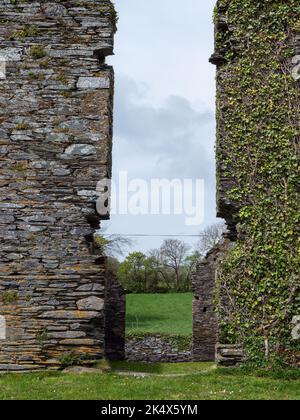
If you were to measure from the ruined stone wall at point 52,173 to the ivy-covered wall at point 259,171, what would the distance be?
1.80 meters

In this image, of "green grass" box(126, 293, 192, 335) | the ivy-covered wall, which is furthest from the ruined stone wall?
"green grass" box(126, 293, 192, 335)

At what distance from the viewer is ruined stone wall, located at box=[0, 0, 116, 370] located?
26.2 feet

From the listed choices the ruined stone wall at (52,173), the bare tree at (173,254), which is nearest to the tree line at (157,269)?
the bare tree at (173,254)

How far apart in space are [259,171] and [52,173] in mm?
3038

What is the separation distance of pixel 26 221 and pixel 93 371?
2308 millimetres

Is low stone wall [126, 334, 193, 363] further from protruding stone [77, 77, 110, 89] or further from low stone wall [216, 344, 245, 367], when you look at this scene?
protruding stone [77, 77, 110, 89]

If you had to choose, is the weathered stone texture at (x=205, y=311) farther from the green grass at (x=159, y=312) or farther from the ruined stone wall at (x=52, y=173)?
the ruined stone wall at (x=52, y=173)

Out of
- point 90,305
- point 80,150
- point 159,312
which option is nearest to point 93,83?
point 80,150

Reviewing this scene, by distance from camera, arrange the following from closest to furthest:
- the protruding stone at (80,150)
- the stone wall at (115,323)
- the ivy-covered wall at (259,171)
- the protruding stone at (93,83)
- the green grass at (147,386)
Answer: the green grass at (147,386) < the ivy-covered wall at (259,171) < the protruding stone at (80,150) < the protruding stone at (93,83) < the stone wall at (115,323)

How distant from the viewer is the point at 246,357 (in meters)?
8.09

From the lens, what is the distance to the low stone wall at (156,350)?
16.2 m

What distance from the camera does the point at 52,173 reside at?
837 cm

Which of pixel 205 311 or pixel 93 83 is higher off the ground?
pixel 93 83

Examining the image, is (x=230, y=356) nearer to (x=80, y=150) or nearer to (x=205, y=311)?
(x=80, y=150)
